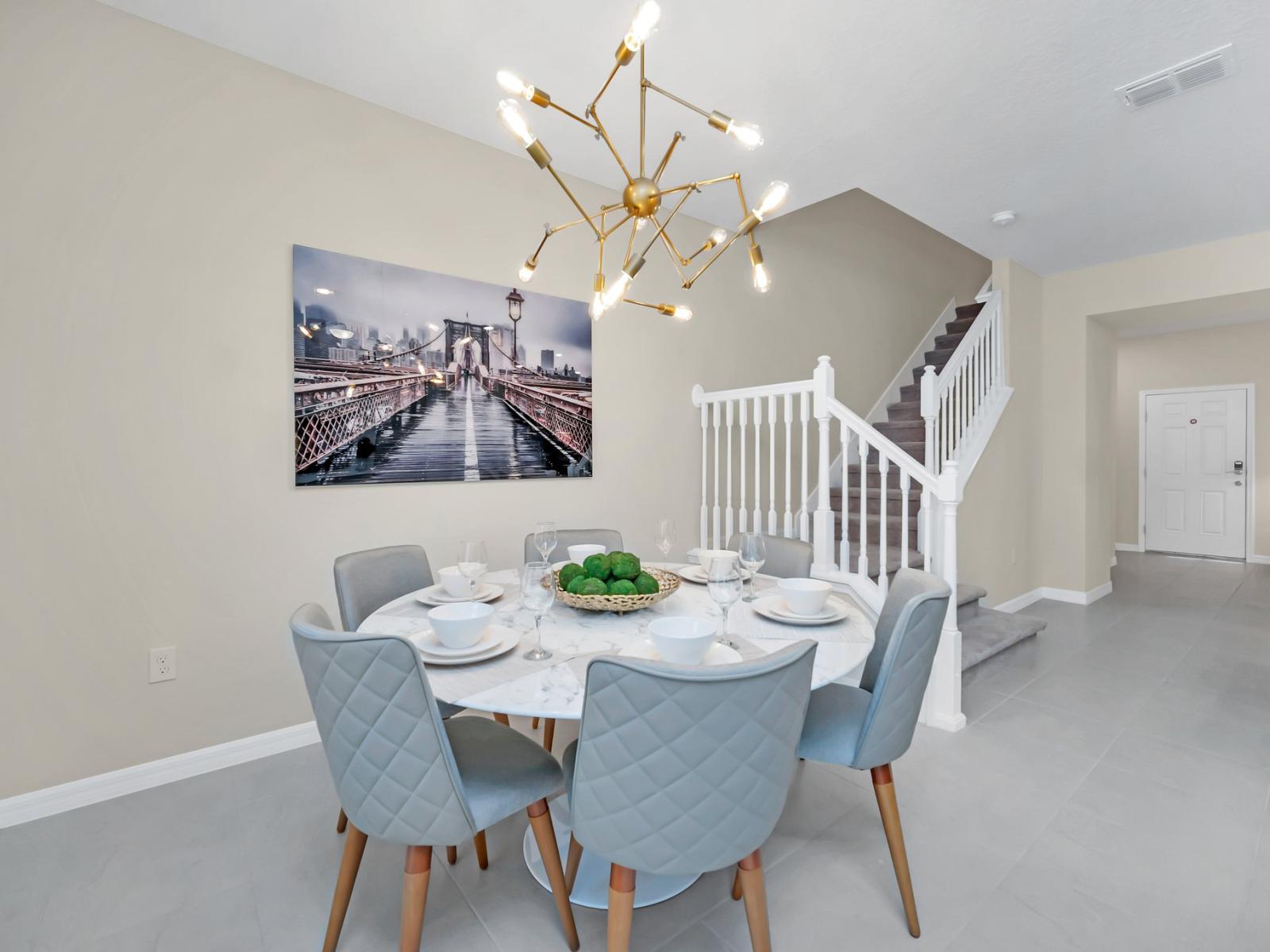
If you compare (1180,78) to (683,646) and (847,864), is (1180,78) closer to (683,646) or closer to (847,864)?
(683,646)

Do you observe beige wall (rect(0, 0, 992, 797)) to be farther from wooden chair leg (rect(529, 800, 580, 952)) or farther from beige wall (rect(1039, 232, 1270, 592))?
beige wall (rect(1039, 232, 1270, 592))

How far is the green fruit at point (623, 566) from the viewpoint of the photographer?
5.33ft

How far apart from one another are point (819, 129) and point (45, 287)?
2.87 metres

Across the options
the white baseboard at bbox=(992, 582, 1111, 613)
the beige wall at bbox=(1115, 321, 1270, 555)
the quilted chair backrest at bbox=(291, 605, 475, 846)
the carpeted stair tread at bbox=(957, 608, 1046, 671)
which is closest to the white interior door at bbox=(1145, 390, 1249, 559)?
the beige wall at bbox=(1115, 321, 1270, 555)

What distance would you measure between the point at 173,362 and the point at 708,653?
6.80 ft

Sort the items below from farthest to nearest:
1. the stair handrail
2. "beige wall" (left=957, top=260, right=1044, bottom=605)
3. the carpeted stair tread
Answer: "beige wall" (left=957, top=260, right=1044, bottom=605) < the stair handrail < the carpeted stair tread

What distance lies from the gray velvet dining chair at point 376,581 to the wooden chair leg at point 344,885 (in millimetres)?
396

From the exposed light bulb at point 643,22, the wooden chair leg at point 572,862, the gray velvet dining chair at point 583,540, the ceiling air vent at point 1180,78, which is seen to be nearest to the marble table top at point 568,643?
the wooden chair leg at point 572,862

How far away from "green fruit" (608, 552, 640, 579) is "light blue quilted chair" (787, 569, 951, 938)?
0.60 meters

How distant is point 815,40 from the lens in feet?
6.72

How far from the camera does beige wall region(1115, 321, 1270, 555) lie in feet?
19.8

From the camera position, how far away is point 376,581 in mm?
1988

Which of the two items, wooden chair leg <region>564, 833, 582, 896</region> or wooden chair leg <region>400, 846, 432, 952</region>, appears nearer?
wooden chair leg <region>400, 846, 432, 952</region>

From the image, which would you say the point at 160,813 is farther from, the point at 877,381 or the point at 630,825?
the point at 877,381
